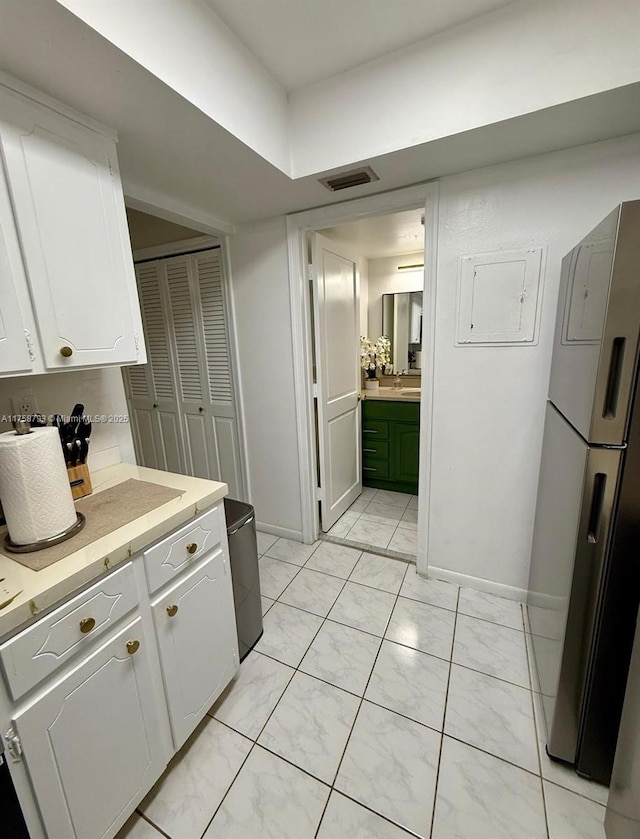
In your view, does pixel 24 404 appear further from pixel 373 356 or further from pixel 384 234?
pixel 373 356

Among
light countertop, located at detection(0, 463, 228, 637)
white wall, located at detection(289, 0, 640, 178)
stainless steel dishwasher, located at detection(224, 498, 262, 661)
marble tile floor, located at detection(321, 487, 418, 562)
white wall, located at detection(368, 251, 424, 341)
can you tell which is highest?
white wall, located at detection(289, 0, 640, 178)

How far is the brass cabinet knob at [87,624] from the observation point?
0.86 metres

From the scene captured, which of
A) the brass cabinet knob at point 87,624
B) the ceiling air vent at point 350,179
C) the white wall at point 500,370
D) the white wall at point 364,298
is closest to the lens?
the brass cabinet knob at point 87,624

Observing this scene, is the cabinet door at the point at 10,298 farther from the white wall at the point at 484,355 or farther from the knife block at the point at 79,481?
the white wall at the point at 484,355

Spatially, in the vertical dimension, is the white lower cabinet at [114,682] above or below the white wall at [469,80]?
below

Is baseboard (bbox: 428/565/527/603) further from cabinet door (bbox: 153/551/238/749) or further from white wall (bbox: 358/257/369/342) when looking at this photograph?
white wall (bbox: 358/257/369/342)

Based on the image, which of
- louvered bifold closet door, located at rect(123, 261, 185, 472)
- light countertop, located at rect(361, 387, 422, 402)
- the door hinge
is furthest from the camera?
light countertop, located at rect(361, 387, 422, 402)

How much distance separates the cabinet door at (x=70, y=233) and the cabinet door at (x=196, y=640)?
83cm

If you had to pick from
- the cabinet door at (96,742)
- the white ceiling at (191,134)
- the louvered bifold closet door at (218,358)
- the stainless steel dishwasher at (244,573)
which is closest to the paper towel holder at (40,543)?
the cabinet door at (96,742)

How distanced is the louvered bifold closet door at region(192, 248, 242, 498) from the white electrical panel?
5.02 ft

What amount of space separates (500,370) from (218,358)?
182 centimetres

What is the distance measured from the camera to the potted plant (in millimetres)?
3318

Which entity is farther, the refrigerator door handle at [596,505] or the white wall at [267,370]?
the white wall at [267,370]

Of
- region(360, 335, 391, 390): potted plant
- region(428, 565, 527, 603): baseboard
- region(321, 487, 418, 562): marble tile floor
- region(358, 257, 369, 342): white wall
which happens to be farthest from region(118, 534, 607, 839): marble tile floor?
region(358, 257, 369, 342): white wall
